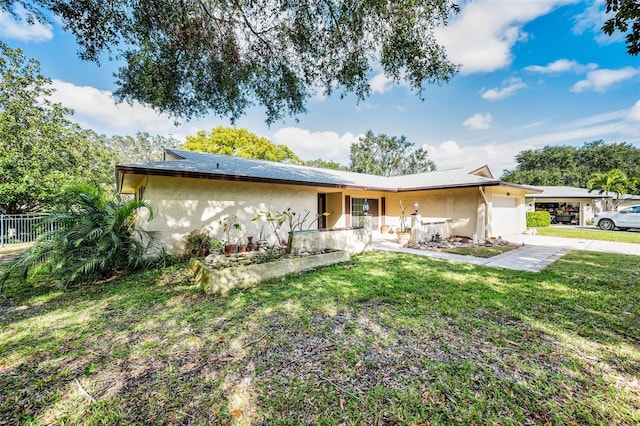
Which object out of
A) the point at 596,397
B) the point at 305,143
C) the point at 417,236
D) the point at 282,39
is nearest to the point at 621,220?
the point at 417,236

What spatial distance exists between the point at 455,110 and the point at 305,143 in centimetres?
2396

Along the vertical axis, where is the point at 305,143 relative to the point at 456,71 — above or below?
above

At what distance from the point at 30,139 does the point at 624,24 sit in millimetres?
23499

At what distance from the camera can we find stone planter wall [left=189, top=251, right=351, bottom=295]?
4.82 meters

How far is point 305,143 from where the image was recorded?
117ft

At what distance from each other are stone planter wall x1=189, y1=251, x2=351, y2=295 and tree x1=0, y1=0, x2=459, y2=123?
14.9 feet

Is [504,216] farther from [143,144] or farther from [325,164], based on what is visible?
[143,144]

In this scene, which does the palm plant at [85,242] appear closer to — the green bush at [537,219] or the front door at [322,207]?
the front door at [322,207]

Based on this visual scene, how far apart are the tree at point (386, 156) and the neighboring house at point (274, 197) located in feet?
74.2

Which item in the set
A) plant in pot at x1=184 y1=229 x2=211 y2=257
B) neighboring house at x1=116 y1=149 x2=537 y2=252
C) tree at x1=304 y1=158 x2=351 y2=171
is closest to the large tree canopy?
tree at x1=304 y1=158 x2=351 y2=171

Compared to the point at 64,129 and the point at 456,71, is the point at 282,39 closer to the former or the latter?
the point at 456,71

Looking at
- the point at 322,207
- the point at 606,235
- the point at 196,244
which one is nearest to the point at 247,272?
the point at 196,244

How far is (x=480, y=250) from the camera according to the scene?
894 cm

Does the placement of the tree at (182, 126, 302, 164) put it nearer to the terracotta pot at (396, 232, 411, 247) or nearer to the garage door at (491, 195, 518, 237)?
the terracotta pot at (396, 232, 411, 247)
